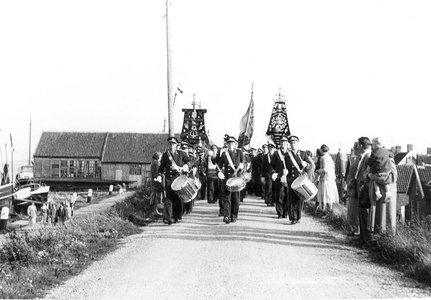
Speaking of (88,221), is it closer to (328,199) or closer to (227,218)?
(227,218)

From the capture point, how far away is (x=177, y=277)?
7070 millimetres

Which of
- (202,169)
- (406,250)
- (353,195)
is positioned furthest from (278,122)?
(406,250)

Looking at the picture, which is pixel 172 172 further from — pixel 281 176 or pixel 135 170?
pixel 135 170

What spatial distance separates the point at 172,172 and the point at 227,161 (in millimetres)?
1426

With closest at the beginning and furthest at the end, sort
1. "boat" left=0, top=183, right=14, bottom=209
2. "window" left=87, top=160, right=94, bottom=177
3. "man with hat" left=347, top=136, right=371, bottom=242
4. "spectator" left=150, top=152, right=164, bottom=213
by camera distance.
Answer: "man with hat" left=347, top=136, right=371, bottom=242
"spectator" left=150, top=152, right=164, bottom=213
"boat" left=0, top=183, right=14, bottom=209
"window" left=87, top=160, right=94, bottom=177

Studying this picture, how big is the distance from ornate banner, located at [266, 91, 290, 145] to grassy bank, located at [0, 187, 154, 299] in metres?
13.3

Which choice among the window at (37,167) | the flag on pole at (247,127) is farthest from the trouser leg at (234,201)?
the window at (37,167)

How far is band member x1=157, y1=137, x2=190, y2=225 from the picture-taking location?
12.7 m

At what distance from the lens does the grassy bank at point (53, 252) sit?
6770 mm

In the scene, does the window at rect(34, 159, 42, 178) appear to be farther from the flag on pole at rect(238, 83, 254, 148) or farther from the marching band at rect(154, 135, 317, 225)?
the marching band at rect(154, 135, 317, 225)

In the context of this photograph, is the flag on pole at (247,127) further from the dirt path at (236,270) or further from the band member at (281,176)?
the dirt path at (236,270)

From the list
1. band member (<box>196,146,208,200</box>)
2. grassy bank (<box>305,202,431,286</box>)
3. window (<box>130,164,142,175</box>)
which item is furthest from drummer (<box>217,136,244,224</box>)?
window (<box>130,164,142,175</box>)

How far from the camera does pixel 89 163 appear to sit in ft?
196

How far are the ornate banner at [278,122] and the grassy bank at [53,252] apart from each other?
13.3m
